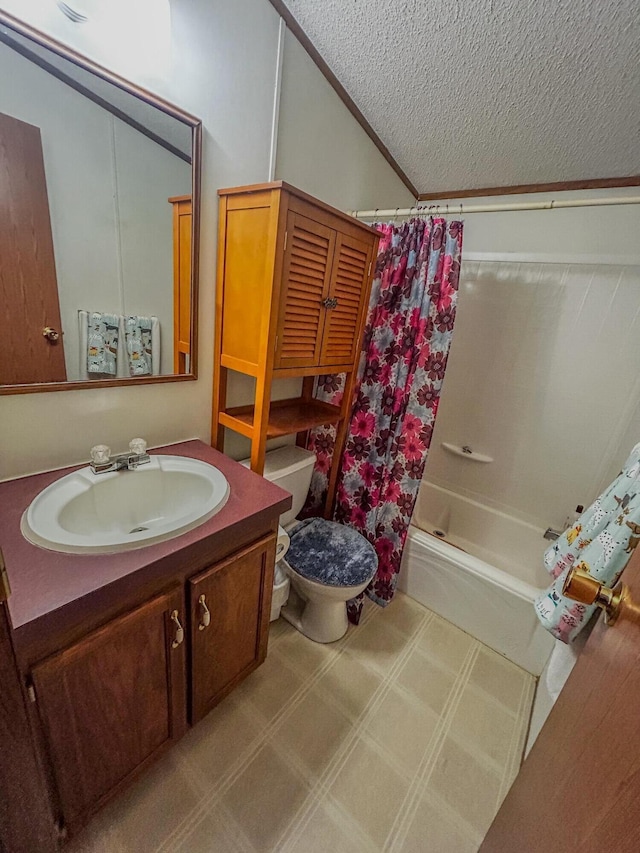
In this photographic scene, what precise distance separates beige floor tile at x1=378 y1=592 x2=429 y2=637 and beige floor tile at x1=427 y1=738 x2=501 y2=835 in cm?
47

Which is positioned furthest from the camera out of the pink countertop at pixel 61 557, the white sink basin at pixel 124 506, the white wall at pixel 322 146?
the white wall at pixel 322 146

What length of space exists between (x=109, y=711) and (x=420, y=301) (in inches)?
63.6

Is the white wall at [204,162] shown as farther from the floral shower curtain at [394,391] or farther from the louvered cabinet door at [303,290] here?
the floral shower curtain at [394,391]

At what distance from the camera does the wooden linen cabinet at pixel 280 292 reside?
42.1 inches

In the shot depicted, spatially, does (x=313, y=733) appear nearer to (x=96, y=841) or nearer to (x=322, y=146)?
(x=96, y=841)

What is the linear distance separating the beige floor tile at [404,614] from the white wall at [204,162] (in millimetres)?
1250

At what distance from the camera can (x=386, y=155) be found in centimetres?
165

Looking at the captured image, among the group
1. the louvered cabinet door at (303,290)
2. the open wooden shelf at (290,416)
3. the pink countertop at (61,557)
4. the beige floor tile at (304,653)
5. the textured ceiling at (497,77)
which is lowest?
the beige floor tile at (304,653)

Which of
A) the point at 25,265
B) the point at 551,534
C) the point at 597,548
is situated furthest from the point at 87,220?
the point at 551,534

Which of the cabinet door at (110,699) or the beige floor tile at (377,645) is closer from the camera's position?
the cabinet door at (110,699)

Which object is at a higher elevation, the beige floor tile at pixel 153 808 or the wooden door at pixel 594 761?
the wooden door at pixel 594 761

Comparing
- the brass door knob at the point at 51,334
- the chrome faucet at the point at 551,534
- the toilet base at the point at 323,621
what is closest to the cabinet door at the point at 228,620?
the toilet base at the point at 323,621

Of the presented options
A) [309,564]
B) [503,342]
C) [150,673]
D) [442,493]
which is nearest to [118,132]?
[150,673]

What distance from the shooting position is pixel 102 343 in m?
→ 1.03
